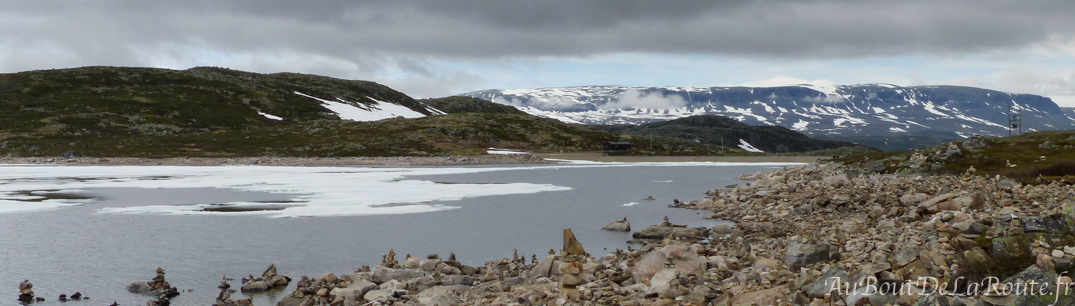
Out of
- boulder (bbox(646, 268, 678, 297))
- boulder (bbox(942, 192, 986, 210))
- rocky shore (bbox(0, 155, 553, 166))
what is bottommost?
rocky shore (bbox(0, 155, 553, 166))

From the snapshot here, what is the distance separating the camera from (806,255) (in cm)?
1535

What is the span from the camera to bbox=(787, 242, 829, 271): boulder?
1520cm

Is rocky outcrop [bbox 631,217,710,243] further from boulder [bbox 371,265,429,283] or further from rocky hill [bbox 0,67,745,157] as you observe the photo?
rocky hill [bbox 0,67,745,157]

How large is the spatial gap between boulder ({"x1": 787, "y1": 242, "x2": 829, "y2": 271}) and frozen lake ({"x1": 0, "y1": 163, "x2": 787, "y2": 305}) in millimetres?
9214

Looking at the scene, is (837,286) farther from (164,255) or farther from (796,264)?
(164,255)

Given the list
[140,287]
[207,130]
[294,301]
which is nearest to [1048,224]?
[294,301]

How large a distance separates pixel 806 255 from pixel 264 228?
930 inches

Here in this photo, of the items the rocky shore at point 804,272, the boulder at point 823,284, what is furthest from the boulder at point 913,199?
the boulder at point 823,284

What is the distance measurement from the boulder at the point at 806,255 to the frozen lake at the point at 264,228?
921 centimetres

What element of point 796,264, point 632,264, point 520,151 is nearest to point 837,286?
point 796,264

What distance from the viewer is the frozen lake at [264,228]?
70.2 feet

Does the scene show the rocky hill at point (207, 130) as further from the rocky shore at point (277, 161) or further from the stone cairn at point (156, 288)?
the stone cairn at point (156, 288)

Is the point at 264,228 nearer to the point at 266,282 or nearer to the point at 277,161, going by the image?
the point at 266,282

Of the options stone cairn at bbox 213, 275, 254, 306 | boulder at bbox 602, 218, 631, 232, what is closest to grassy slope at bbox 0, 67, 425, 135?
boulder at bbox 602, 218, 631, 232
